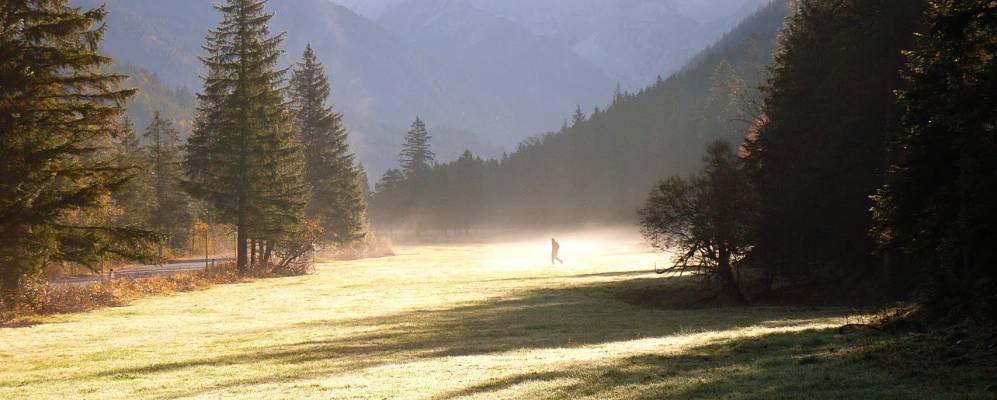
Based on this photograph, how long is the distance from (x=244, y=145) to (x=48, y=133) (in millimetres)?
20594

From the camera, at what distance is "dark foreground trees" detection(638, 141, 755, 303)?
31.5 metres

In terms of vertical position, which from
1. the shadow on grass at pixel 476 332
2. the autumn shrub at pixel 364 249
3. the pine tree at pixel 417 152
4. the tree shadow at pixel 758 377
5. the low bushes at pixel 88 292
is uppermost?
the pine tree at pixel 417 152

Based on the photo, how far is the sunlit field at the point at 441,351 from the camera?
1312 centimetres

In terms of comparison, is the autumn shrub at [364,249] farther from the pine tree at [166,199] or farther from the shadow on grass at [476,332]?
the shadow on grass at [476,332]

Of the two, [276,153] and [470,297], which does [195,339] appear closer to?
[470,297]

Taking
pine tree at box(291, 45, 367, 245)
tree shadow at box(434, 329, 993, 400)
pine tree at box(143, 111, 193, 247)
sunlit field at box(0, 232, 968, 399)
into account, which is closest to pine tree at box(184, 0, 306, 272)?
sunlit field at box(0, 232, 968, 399)

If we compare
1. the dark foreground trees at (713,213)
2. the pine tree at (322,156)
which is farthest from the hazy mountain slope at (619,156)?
the dark foreground trees at (713,213)

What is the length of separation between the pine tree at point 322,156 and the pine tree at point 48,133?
140ft

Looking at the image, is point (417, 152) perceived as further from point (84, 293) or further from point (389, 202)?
point (84, 293)

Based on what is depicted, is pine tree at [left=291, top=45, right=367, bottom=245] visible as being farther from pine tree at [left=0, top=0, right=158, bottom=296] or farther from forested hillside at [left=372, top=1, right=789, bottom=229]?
forested hillside at [left=372, top=1, right=789, bottom=229]

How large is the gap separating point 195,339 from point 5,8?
14.2 meters

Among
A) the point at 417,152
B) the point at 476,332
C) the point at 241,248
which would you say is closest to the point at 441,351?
the point at 476,332

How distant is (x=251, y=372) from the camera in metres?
16.8

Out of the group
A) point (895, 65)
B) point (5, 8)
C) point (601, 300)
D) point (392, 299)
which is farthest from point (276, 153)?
point (895, 65)
